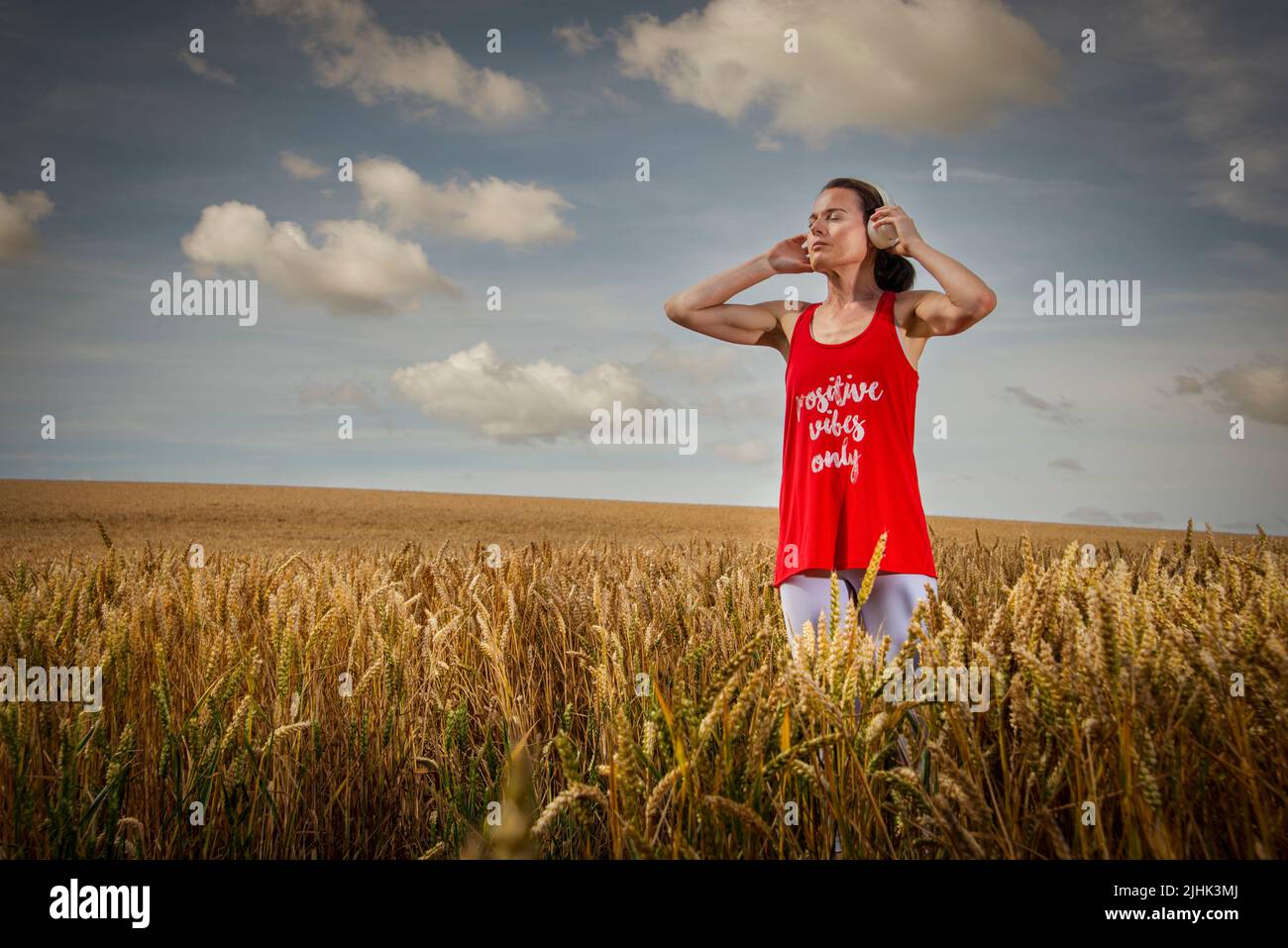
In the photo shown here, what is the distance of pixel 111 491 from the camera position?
2572 centimetres

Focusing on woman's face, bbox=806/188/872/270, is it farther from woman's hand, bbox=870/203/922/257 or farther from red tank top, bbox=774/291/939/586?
red tank top, bbox=774/291/939/586

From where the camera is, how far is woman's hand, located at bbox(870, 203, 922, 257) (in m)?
2.63

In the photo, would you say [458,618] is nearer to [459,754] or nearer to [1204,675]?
[459,754]

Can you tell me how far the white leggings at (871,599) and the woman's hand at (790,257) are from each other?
1.10m

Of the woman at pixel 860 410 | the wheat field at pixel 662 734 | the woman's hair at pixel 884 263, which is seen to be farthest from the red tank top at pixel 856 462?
the wheat field at pixel 662 734

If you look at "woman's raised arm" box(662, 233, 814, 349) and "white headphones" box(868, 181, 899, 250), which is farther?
"woman's raised arm" box(662, 233, 814, 349)

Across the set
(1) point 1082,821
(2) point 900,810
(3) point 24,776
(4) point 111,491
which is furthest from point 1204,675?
(4) point 111,491

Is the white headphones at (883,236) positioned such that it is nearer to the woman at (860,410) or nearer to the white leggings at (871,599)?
the woman at (860,410)

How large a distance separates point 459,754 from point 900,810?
172 centimetres

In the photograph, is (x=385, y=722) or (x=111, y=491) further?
(x=111, y=491)

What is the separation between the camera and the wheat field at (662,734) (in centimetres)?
159

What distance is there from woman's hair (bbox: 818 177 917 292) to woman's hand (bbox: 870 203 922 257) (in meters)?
0.18

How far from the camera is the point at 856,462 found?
2.69 meters

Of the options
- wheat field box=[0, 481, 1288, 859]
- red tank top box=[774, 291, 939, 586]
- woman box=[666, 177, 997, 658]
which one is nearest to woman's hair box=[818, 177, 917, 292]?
woman box=[666, 177, 997, 658]
